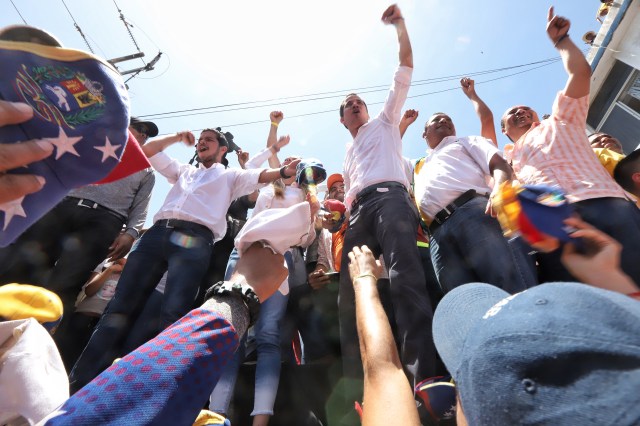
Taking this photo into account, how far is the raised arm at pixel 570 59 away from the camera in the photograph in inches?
77.4

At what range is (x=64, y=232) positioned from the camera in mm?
2465

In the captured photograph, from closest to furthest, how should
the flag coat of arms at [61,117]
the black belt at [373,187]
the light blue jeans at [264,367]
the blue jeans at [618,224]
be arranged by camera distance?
the flag coat of arms at [61,117]
the blue jeans at [618,224]
the light blue jeans at [264,367]
the black belt at [373,187]

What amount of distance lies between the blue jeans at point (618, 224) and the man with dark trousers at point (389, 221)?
74 cm

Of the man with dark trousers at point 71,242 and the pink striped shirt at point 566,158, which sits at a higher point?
the pink striped shirt at point 566,158

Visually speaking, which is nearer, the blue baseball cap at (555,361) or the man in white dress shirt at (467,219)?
the blue baseball cap at (555,361)

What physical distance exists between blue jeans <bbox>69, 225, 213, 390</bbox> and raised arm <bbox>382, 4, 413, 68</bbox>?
2021 mm

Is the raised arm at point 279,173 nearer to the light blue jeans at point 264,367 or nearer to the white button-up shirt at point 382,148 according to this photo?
the white button-up shirt at point 382,148

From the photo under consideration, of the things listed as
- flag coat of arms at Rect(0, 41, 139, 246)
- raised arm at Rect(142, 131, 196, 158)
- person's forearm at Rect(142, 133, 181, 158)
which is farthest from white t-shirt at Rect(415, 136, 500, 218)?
person's forearm at Rect(142, 133, 181, 158)

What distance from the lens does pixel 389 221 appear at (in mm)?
2133

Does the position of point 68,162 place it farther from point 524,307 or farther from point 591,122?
point 591,122

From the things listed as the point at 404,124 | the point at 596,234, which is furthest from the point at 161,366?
the point at 404,124

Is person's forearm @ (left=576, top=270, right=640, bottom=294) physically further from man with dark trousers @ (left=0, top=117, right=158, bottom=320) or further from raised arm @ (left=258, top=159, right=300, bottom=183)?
man with dark trousers @ (left=0, top=117, right=158, bottom=320)

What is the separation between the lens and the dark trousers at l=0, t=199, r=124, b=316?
230 cm

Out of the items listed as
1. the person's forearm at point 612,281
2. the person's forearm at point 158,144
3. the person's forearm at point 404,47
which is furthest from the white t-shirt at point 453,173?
the person's forearm at point 158,144
